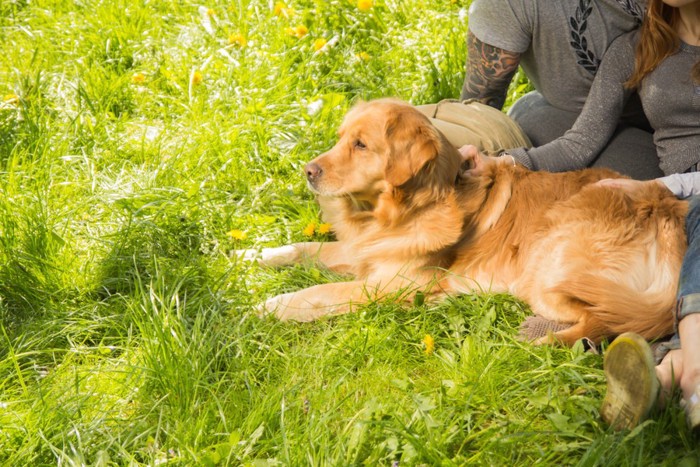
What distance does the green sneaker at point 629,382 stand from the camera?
2141 millimetres

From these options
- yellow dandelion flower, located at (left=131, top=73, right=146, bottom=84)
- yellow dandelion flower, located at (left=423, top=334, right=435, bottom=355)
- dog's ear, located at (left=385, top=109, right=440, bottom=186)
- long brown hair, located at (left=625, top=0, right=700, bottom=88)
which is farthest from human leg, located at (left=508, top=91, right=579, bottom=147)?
yellow dandelion flower, located at (left=131, top=73, right=146, bottom=84)

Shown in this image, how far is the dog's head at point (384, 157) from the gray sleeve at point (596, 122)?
1.98 ft

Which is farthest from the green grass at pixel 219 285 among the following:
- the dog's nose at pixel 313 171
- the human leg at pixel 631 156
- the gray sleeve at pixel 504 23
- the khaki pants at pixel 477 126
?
the human leg at pixel 631 156

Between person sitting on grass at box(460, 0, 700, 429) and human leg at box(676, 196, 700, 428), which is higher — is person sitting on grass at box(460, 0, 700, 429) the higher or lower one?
the higher one

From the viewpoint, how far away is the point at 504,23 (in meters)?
3.79

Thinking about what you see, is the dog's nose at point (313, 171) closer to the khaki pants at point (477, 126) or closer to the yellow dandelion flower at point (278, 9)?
the khaki pants at point (477, 126)

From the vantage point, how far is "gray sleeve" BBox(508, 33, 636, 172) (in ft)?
11.9

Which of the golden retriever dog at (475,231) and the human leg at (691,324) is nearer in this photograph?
the human leg at (691,324)

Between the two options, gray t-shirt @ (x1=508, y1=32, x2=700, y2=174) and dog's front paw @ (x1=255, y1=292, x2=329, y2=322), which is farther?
gray t-shirt @ (x1=508, y1=32, x2=700, y2=174)

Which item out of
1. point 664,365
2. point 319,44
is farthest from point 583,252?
point 319,44

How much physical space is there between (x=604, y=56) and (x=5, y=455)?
3.17 metres

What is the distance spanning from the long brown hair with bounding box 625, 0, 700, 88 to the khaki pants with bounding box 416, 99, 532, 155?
0.69 metres

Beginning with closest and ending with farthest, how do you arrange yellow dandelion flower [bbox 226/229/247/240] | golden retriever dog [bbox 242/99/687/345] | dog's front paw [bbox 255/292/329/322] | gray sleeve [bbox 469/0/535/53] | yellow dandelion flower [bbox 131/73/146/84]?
golden retriever dog [bbox 242/99/687/345] → dog's front paw [bbox 255/292/329/322] → yellow dandelion flower [bbox 226/229/247/240] → gray sleeve [bbox 469/0/535/53] → yellow dandelion flower [bbox 131/73/146/84]

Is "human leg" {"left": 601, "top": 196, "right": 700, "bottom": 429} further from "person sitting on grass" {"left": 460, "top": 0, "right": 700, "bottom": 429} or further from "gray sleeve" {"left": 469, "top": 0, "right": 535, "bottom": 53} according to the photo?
"gray sleeve" {"left": 469, "top": 0, "right": 535, "bottom": 53}
